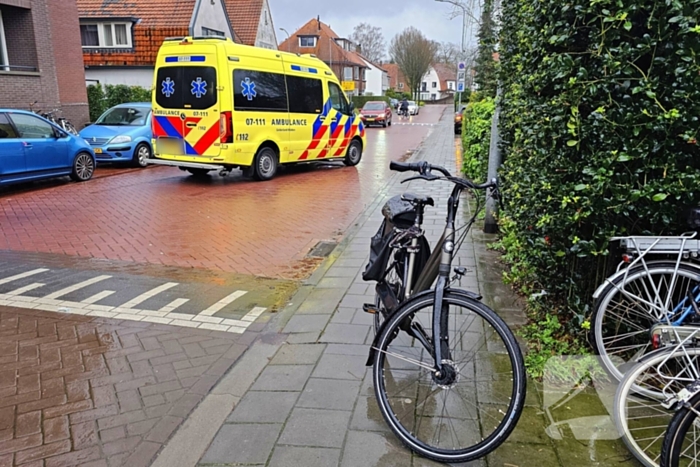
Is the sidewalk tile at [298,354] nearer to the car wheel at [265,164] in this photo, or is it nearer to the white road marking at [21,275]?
the white road marking at [21,275]

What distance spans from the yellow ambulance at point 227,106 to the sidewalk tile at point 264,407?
28.4 ft

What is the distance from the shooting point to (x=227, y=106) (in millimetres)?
10953

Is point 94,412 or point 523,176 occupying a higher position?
point 523,176

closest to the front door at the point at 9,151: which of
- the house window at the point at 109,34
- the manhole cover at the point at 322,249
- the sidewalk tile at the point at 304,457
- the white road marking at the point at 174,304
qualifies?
the manhole cover at the point at 322,249

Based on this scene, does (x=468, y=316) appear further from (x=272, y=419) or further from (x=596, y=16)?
(x=596, y=16)

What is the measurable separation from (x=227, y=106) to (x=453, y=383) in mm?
9341

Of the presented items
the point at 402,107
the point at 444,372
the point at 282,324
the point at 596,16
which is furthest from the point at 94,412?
the point at 402,107

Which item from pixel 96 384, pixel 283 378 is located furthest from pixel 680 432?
pixel 96 384

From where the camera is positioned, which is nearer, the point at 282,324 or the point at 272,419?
the point at 272,419

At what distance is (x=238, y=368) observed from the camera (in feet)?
12.0

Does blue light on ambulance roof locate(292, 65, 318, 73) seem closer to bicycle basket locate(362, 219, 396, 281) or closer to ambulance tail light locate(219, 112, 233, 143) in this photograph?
ambulance tail light locate(219, 112, 233, 143)

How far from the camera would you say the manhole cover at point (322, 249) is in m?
6.53

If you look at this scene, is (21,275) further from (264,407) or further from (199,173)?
(199,173)

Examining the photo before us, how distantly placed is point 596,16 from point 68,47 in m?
17.6
